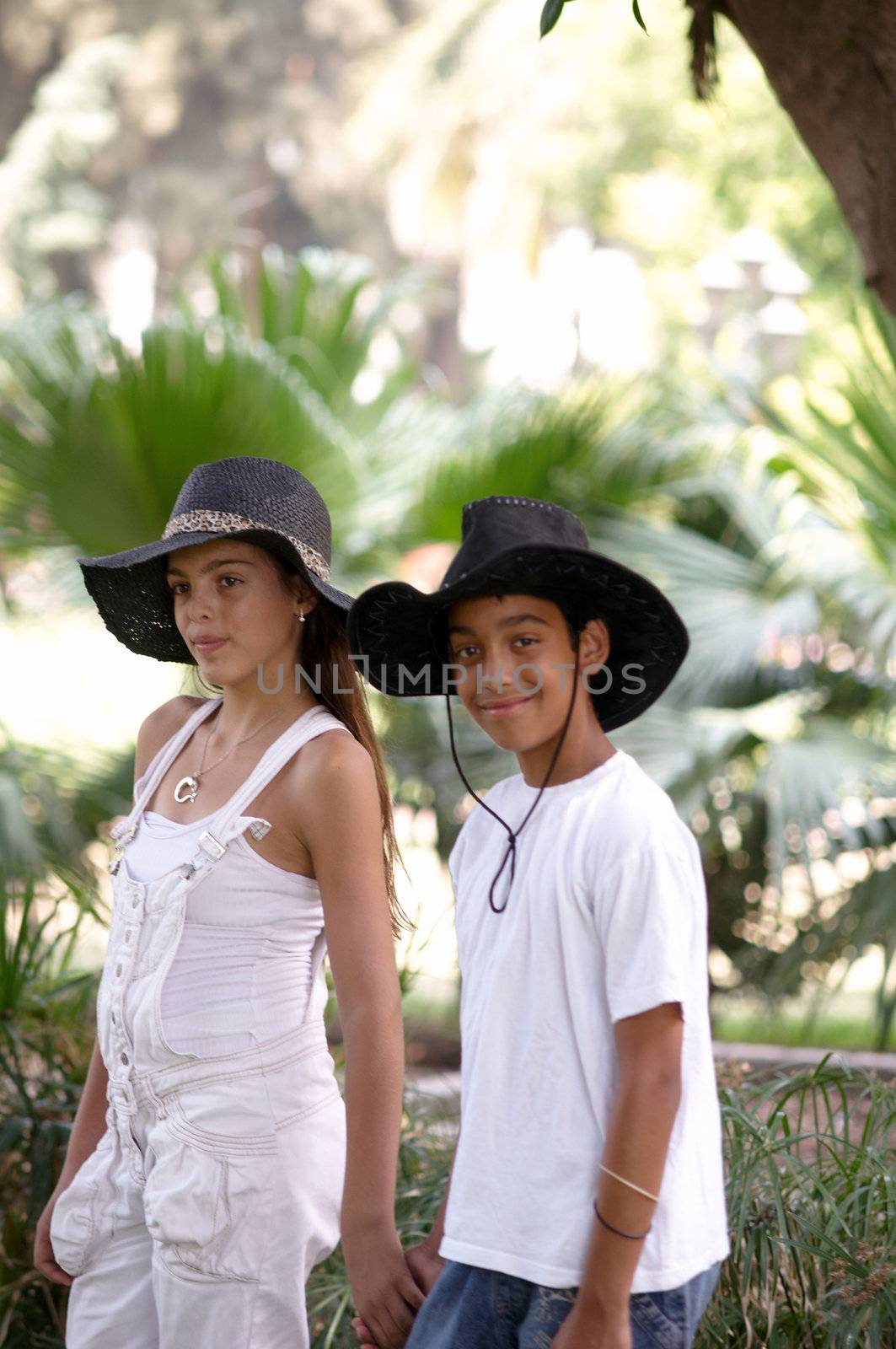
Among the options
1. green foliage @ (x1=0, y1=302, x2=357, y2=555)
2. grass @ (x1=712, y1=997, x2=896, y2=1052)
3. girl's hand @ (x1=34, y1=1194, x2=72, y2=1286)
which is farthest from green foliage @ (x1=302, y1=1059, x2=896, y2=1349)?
green foliage @ (x1=0, y1=302, x2=357, y2=555)

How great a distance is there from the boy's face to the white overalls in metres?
0.32

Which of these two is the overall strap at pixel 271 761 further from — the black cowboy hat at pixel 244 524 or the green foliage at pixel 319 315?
the green foliage at pixel 319 315

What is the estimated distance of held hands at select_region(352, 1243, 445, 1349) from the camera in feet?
5.69

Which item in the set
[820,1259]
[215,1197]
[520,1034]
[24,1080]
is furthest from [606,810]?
[24,1080]

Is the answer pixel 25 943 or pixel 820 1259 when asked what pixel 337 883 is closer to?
pixel 820 1259

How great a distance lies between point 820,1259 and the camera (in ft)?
7.31

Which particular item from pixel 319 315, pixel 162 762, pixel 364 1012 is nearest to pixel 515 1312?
pixel 364 1012

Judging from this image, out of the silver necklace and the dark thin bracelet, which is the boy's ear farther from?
the dark thin bracelet

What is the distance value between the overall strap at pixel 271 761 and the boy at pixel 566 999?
26 cm

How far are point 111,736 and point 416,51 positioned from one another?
25.5 meters

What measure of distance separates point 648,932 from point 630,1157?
22 centimetres

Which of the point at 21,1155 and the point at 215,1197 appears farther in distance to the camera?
the point at 21,1155

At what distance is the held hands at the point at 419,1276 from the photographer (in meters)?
1.73

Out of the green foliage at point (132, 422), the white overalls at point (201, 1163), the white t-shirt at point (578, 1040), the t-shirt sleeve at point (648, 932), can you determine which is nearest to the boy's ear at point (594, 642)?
the white t-shirt at point (578, 1040)
